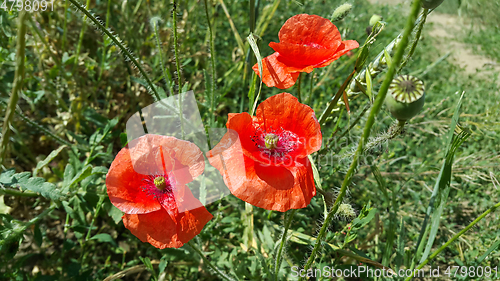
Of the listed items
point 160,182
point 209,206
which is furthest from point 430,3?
point 209,206

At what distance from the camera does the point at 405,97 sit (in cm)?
79

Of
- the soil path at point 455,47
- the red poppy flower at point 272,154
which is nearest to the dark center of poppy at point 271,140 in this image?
the red poppy flower at point 272,154

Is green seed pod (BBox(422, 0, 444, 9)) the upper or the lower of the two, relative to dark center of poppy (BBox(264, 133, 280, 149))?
upper

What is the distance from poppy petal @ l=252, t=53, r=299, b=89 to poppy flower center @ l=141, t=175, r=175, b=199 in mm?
494

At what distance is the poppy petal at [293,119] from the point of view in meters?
1.03

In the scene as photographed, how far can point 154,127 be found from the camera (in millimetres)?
1845

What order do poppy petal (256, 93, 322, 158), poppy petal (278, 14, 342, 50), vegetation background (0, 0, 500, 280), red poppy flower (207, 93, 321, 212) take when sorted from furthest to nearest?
vegetation background (0, 0, 500, 280)
poppy petal (278, 14, 342, 50)
poppy petal (256, 93, 322, 158)
red poppy flower (207, 93, 321, 212)

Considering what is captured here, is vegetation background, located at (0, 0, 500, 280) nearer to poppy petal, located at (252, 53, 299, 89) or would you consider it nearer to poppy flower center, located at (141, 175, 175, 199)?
poppy petal, located at (252, 53, 299, 89)

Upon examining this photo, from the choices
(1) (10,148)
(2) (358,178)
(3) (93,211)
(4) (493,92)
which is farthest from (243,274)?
(4) (493,92)

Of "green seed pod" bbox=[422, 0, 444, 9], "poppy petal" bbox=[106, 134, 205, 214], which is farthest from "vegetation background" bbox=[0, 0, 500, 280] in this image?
"poppy petal" bbox=[106, 134, 205, 214]

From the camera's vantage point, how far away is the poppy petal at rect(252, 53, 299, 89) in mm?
1081

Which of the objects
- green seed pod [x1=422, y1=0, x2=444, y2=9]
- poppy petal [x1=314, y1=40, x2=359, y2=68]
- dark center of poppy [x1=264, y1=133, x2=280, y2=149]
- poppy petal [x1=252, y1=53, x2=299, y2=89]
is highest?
green seed pod [x1=422, y1=0, x2=444, y2=9]

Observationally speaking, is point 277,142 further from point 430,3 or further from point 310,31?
point 430,3

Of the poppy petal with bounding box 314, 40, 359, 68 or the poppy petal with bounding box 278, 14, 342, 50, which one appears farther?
the poppy petal with bounding box 278, 14, 342, 50
